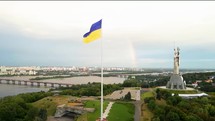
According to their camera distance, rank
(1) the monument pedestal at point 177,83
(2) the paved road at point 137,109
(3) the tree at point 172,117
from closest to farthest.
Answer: (3) the tree at point 172,117
(2) the paved road at point 137,109
(1) the monument pedestal at point 177,83

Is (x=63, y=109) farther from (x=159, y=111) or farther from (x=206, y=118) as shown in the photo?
(x=206, y=118)

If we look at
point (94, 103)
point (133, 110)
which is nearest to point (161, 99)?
point (133, 110)

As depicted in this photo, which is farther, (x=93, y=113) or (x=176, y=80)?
(x=176, y=80)

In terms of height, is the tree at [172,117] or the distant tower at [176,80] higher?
the distant tower at [176,80]

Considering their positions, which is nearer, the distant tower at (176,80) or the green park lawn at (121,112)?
the green park lawn at (121,112)

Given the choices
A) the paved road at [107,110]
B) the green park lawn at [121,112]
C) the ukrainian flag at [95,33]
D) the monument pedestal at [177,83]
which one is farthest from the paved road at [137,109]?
the ukrainian flag at [95,33]

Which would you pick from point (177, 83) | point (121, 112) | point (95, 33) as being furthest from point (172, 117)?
point (177, 83)

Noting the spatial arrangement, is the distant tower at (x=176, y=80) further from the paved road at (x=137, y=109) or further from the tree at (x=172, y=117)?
the tree at (x=172, y=117)

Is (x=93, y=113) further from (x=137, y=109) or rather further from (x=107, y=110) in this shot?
(x=137, y=109)
